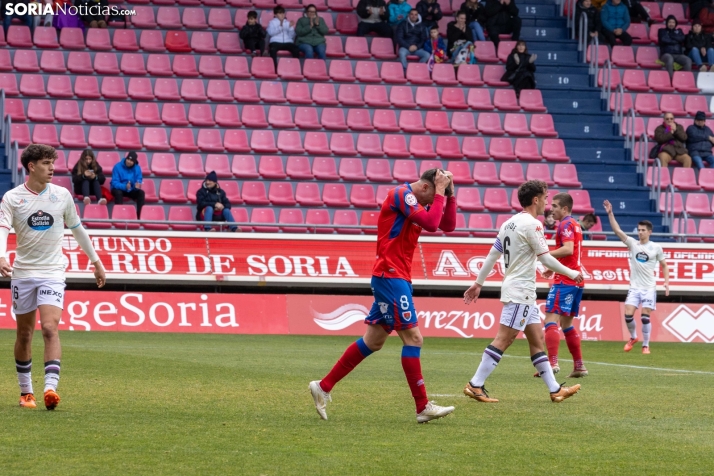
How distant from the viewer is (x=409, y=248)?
9.12 meters

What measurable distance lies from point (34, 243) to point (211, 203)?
48.5ft

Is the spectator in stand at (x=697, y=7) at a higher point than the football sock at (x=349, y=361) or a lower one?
higher

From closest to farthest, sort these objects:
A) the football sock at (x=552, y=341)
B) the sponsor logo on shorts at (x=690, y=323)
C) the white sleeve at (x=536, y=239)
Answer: the white sleeve at (x=536, y=239) → the football sock at (x=552, y=341) → the sponsor logo on shorts at (x=690, y=323)

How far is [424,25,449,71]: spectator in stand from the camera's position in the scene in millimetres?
29844

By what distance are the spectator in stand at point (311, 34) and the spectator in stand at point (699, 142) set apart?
396 inches

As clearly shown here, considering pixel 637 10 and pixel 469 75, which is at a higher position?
pixel 637 10

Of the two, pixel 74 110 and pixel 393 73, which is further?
pixel 393 73

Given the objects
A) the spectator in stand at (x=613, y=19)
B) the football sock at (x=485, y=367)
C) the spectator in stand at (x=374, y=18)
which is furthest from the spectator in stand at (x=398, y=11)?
the football sock at (x=485, y=367)

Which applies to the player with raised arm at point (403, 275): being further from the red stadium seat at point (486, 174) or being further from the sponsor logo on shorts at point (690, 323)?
the red stadium seat at point (486, 174)

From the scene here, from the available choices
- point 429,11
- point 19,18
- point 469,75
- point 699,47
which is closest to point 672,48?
point 699,47

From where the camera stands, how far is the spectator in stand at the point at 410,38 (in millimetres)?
29734

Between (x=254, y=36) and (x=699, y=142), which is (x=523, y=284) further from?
(x=254, y=36)

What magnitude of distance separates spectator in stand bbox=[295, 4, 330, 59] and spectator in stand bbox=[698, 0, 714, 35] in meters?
11.5

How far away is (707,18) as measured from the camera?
106ft
